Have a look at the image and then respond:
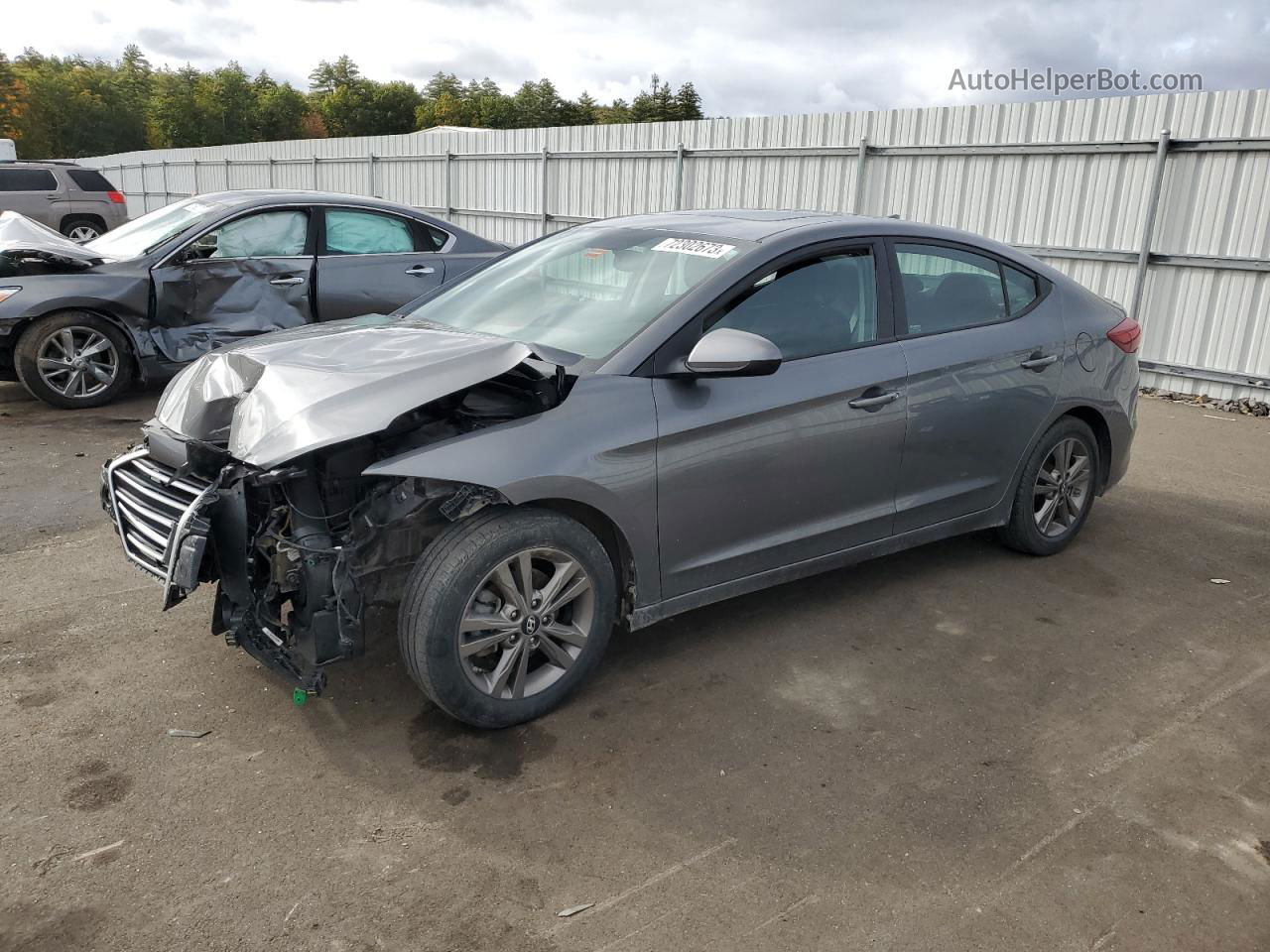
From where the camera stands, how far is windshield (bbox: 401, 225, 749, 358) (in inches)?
147

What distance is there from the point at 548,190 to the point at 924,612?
43.4ft

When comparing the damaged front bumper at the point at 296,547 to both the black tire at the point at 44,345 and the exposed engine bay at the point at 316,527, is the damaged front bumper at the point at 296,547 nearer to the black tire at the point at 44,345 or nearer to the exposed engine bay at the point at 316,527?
the exposed engine bay at the point at 316,527

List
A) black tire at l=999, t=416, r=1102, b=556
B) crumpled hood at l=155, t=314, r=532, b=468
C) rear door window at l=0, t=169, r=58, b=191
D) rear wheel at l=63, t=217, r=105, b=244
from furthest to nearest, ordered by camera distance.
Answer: rear wheel at l=63, t=217, r=105, b=244, rear door window at l=0, t=169, r=58, b=191, black tire at l=999, t=416, r=1102, b=556, crumpled hood at l=155, t=314, r=532, b=468

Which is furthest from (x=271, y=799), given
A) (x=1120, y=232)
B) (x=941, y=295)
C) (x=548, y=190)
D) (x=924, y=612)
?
(x=548, y=190)

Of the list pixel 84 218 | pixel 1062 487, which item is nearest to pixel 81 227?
pixel 84 218

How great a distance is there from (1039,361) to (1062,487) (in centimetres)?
73

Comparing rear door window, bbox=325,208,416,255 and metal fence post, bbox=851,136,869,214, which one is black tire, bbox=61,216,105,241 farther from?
metal fence post, bbox=851,136,869,214

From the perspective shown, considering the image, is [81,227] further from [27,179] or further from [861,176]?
[861,176]

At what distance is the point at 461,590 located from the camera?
10.1 ft

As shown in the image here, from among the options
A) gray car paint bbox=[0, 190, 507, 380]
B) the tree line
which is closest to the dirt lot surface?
gray car paint bbox=[0, 190, 507, 380]

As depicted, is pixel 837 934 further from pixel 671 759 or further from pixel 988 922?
pixel 671 759

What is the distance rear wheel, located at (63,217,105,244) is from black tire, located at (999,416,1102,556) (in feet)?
65.0

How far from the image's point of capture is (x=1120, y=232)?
995cm

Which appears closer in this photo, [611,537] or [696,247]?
[611,537]
